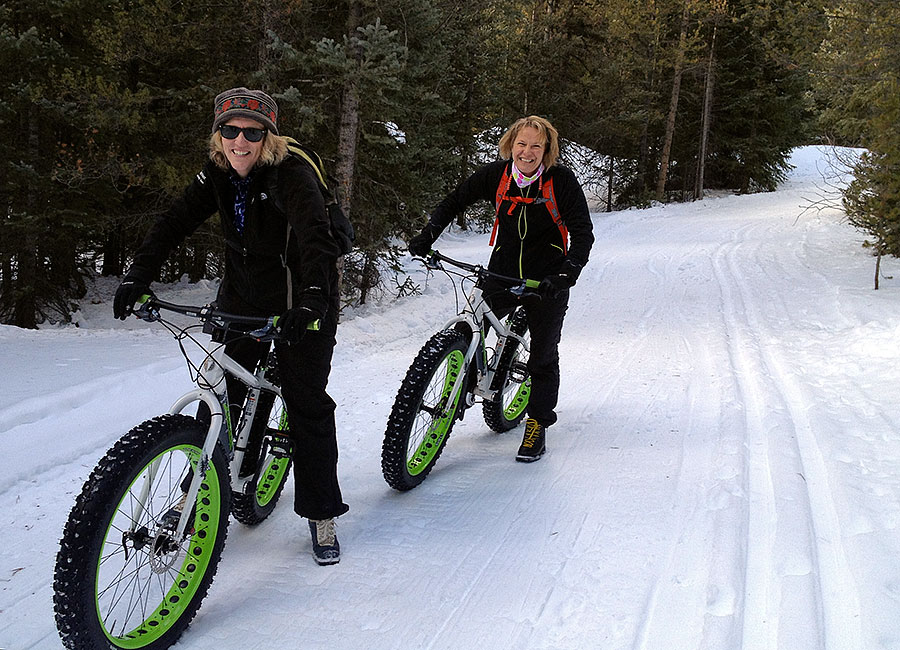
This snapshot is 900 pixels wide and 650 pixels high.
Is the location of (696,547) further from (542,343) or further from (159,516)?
(159,516)

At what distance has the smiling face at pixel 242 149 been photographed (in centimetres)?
312

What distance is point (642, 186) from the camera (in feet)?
97.2

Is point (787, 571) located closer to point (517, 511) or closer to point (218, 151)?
point (517, 511)

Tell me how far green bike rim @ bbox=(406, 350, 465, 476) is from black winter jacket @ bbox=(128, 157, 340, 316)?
1164 millimetres

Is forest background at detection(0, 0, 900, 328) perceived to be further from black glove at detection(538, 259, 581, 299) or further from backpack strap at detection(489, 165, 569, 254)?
black glove at detection(538, 259, 581, 299)

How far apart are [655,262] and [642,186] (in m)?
15.8

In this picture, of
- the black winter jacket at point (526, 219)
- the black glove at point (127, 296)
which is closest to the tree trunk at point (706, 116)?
the black winter jacket at point (526, 219)

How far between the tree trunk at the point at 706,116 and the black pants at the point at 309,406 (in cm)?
2867

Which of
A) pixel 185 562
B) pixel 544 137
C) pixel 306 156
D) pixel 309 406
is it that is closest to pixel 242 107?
pixel 306 156

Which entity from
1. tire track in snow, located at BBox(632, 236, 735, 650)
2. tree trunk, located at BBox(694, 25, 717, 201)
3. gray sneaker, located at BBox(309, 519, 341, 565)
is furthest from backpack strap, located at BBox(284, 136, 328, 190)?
tree trunk, located at BBox(694, 25, 717, 201)

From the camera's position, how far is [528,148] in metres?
4.58

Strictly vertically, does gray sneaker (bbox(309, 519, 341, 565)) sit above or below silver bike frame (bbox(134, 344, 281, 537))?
below

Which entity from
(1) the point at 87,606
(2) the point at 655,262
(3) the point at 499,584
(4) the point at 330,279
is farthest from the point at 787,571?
(2) the point at 655,262

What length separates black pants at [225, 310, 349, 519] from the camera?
3.39 m
